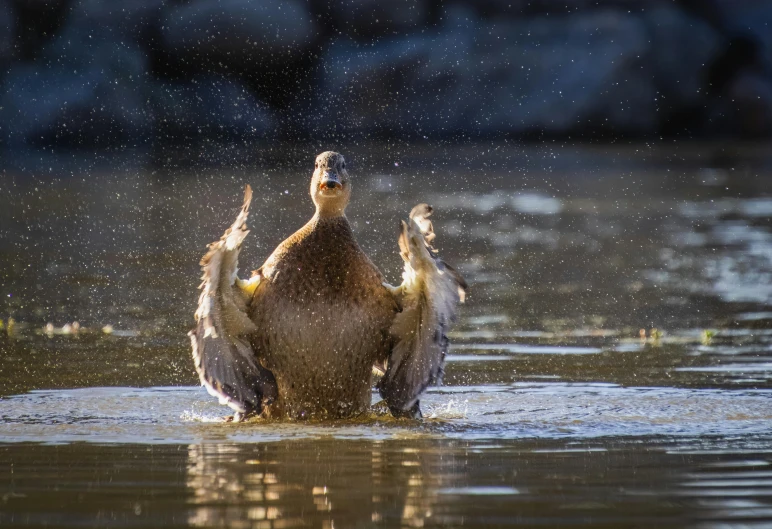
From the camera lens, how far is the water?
480cm

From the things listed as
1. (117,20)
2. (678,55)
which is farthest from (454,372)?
(678,55)

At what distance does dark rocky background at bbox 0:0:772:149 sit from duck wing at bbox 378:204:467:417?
16.5m

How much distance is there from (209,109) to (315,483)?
61.0 feet

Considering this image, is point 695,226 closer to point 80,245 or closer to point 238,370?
point 80,245

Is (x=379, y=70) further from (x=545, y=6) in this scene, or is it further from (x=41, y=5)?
(x=41, y=5)

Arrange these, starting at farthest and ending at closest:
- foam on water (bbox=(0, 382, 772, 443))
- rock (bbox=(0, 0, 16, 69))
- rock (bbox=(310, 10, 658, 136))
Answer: rock (bbox=(310, 10, 658, 136)), rock (bbox=(0, 0, 16, 69)), foam on water (bbox=(0, 382, 772, 443))

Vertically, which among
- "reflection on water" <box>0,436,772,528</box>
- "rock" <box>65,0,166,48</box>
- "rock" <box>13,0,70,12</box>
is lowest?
"reflection on water" <box>0,436,772,528</box>

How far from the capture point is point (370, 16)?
24734 millimetres

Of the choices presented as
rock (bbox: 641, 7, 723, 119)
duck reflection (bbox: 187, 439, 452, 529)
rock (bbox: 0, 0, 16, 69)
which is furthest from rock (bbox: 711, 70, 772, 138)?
duck reflection (bbox: 187, 439, 452, 529)

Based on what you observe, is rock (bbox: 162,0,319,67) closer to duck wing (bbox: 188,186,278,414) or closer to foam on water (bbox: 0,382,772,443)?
foam on water (bbox: 0,382,772,443)

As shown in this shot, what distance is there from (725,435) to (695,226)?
9.15 metres

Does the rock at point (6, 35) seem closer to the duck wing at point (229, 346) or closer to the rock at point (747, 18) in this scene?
the rock at point (747, 18)

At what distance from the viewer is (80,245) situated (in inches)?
526

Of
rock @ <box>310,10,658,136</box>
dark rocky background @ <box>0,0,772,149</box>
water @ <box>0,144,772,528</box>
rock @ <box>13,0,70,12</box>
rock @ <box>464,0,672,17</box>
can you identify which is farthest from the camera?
rock @ <box>464,0,672,17</box>
